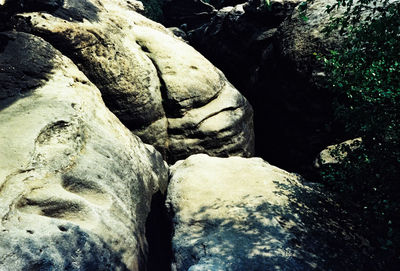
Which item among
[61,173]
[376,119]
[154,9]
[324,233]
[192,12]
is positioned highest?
[192,12]

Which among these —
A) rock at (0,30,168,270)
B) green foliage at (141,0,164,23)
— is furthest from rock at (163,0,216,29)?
rock at (0,30,168,270)

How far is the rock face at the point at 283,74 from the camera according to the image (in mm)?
12719

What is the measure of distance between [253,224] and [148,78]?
288 inches

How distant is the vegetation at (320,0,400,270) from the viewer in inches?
218

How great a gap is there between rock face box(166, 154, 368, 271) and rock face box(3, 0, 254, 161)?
3.43 m

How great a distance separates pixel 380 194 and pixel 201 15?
33.5m

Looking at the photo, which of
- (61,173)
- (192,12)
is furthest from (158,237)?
(192,12)

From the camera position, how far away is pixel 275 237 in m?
6.49

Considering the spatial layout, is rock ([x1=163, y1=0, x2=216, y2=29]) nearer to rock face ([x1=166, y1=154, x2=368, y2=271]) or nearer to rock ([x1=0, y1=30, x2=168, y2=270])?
rock ([x1=0, y1=30, x2=168, y2=270])

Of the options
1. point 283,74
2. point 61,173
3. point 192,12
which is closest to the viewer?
point 61,173

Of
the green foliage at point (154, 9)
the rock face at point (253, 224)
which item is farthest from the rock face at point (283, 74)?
the green foliage at point (154, 9)

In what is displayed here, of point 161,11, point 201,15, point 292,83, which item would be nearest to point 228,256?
point 292,83

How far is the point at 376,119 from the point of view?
588cm

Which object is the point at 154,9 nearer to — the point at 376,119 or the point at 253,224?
the point at 253,224
